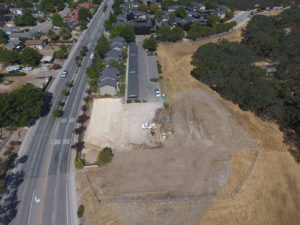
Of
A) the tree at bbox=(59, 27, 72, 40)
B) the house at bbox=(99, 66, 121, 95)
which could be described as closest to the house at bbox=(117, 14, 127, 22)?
the tree at bbox=(59, 27, 72, 40)

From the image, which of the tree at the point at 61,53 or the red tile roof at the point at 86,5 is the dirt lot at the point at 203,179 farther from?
the red tile roof at the point at 86,5

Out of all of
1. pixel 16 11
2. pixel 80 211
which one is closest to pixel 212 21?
pixel 80 211

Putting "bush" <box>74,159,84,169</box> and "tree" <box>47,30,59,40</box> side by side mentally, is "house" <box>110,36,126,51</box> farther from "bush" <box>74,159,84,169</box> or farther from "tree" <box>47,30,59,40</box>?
"bush" <box>74,159,84,169</box>

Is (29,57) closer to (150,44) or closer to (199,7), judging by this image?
(150,44)

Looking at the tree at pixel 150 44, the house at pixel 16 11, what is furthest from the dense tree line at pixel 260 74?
the house at pixel 16 11

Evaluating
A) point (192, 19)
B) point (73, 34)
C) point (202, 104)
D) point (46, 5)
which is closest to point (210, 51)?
point (202, 104)

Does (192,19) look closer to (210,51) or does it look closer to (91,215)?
(210,51)
